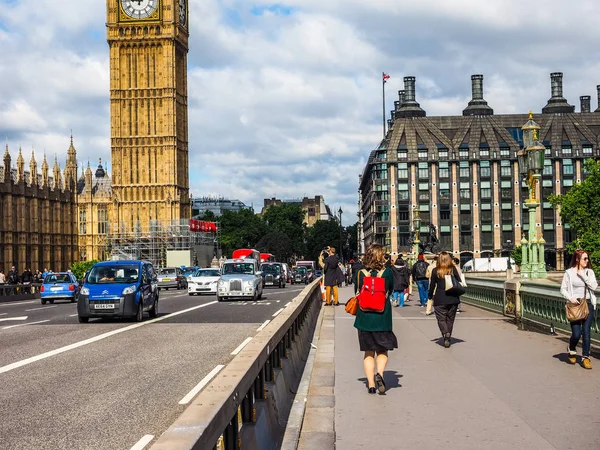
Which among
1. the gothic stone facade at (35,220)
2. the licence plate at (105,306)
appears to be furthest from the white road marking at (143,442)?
the gothic stone facade at (35,220)

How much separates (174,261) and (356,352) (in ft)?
279

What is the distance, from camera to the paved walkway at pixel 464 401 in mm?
8109


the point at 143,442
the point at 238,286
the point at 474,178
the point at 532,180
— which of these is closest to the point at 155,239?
the point at 474,178

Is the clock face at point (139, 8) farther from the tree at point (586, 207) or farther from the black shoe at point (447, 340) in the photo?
the black shoe at point (447, 340)

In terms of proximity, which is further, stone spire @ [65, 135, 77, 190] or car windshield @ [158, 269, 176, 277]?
stone spire @ [65, 135, 77, 190]

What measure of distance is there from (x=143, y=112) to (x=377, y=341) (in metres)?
110

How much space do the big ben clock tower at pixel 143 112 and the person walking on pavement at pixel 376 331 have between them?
352 feet

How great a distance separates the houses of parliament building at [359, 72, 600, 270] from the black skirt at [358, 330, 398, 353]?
345 feet

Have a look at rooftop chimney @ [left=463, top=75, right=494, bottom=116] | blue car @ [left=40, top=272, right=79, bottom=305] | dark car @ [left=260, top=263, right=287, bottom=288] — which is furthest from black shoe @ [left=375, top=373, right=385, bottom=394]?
rooftop chimney @ [left=463, top=75, right=494, bottom=116]

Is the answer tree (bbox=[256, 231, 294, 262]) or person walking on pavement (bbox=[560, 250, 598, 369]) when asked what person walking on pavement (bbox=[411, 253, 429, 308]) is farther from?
tree (bbox=[256, 231, 294, 262])

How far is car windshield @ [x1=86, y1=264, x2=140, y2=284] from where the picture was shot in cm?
2458

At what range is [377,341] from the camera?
34.9 feet

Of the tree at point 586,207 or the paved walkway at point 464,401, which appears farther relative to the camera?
the tree at point 586,207

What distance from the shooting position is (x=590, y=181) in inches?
3349
